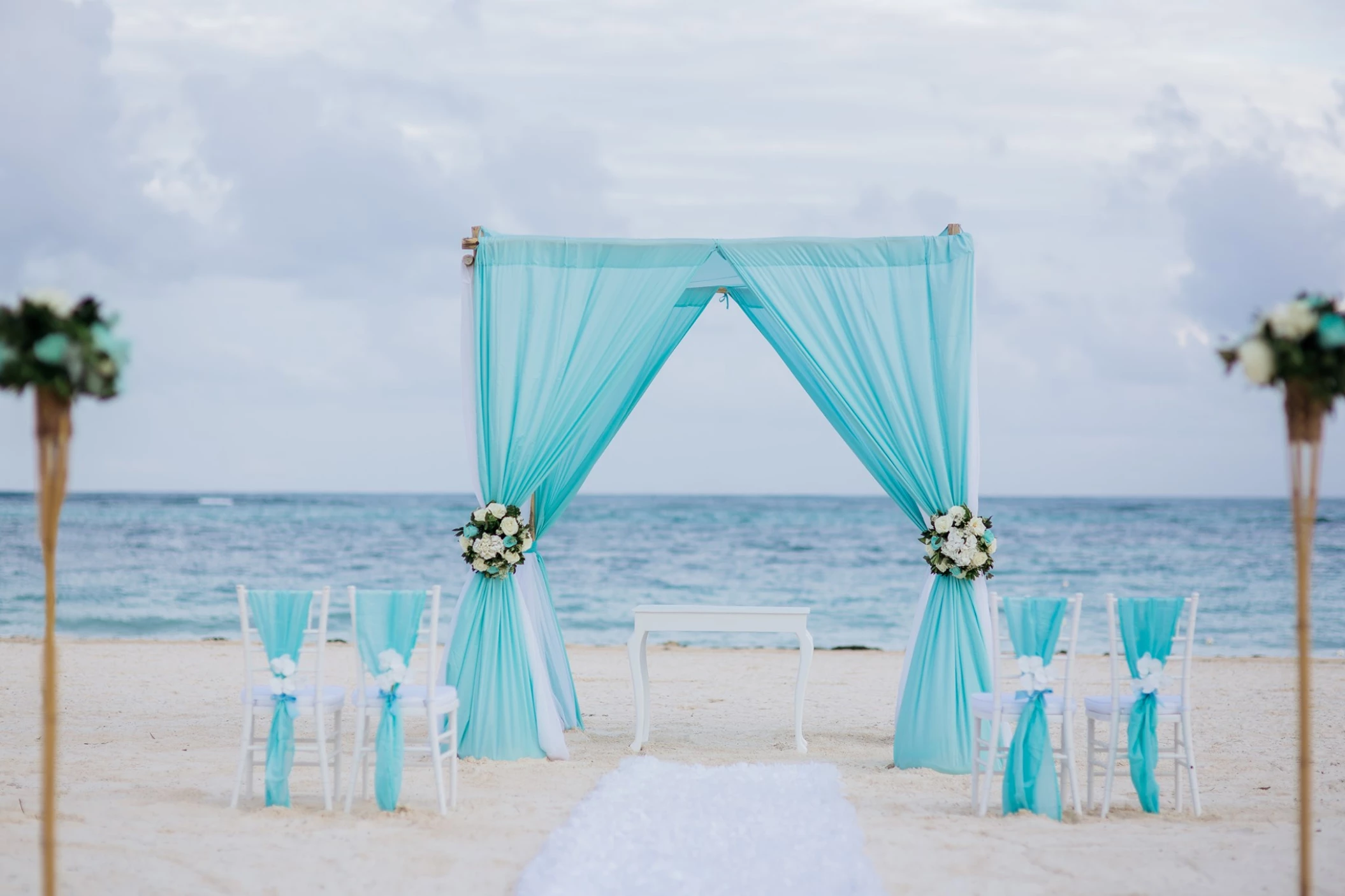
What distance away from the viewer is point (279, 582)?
20906 millimetres

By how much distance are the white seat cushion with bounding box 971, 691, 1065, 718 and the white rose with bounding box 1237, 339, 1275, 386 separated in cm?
208

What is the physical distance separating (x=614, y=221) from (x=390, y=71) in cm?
277

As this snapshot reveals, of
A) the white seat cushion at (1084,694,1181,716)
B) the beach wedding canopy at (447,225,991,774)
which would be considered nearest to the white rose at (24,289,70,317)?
the beach wedding canopy at (447,225,991,774)

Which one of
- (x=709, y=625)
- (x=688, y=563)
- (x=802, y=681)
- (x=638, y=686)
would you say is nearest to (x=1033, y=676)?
(x=802, y=681)

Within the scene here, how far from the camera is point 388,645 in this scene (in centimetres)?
516

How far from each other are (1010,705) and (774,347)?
7.75ft

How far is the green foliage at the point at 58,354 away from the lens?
320cm

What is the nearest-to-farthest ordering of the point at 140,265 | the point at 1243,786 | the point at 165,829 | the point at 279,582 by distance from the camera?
the point at 165,829
the point at 1243,786
the point at 140,265
the point at 279,582

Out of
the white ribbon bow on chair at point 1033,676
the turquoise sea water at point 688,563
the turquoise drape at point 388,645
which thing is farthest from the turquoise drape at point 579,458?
the turquoise sea water at point 688,563

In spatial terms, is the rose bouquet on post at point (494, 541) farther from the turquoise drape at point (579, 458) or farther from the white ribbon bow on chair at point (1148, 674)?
the white ribbon bow on chair at point (1148, 674)

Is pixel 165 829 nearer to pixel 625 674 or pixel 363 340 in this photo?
pixel 625 674

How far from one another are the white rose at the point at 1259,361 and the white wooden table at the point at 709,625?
3089 millimetres

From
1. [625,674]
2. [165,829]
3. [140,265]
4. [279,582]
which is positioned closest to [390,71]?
[140,265]

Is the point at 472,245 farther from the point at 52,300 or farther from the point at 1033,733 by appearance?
the point at 1033,733
